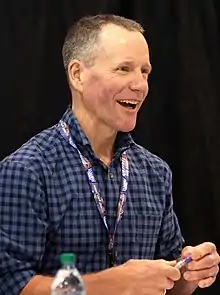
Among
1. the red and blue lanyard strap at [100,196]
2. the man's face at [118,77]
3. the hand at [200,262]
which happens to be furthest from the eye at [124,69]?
the hand at [200,262]

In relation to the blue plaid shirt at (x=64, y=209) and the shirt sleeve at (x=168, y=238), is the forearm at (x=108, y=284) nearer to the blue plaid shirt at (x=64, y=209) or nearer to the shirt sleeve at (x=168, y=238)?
the blue plaid shirt at (x=64, y=209)

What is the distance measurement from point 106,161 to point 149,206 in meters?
0.18

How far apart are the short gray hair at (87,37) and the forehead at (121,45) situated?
0.07ft

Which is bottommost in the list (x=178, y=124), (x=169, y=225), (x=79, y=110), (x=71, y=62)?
(x=169, y=225)

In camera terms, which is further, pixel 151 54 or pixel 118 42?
pixel 151 54

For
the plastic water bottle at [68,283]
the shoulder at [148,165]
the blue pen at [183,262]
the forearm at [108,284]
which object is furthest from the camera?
the shoulder at [148,165]

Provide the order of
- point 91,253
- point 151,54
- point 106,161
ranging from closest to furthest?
point 91,253 → point 106,161 → point 151,54

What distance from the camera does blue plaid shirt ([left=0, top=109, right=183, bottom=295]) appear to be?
1777 millimetres

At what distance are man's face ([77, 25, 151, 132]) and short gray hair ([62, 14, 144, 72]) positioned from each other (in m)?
0.02

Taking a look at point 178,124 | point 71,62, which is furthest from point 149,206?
point 178,124

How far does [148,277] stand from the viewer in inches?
67.1

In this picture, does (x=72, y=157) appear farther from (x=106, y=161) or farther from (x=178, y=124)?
(x=178, y=124)

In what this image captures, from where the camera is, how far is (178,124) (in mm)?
2715

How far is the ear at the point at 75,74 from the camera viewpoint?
1973mm
